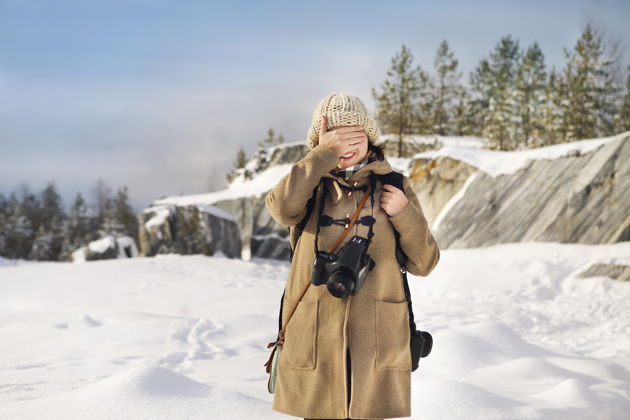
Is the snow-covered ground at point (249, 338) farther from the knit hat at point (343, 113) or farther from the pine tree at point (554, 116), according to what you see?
the pine tree at point (554, 116)

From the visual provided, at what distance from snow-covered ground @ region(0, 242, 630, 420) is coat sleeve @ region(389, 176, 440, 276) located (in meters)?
1.65

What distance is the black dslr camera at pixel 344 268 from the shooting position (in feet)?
5.69

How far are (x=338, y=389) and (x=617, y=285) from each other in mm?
9915

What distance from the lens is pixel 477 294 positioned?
33.3ft

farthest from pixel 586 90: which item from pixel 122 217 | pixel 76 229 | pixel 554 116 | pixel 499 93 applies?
pixel 76 229

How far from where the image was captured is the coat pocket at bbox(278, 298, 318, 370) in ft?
6.08

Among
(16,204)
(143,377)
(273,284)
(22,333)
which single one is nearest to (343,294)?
(143,377)

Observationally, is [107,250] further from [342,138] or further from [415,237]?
[415,237]

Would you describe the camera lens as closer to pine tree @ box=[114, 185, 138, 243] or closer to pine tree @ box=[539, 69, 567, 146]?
pine tree @ box=[539, 69, 567, 146]

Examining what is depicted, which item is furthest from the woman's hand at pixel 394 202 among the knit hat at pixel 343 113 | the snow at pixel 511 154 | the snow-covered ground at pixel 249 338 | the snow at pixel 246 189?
the snow at pixel 246 189

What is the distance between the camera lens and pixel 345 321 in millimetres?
1829

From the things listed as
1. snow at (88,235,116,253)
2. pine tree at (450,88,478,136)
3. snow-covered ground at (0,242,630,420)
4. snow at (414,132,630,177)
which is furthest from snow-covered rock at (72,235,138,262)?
pine tree at (450,88,478,136)

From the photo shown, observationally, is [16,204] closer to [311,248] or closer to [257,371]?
[257,371]

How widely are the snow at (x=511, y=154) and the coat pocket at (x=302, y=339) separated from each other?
39.1 ft
